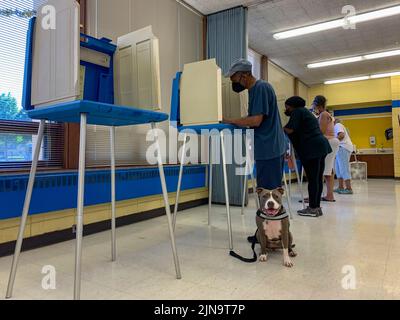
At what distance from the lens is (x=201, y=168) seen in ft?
13.5

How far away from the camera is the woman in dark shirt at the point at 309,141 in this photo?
3076 mm

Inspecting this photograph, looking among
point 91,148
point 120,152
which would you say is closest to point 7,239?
point 91,148

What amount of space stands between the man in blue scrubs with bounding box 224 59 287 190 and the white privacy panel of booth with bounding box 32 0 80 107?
1049mm

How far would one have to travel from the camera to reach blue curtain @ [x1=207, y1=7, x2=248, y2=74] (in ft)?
13.3

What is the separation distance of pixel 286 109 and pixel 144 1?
201 centimetres

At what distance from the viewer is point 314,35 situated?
17.4ft

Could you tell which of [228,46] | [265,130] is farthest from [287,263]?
[228,46]

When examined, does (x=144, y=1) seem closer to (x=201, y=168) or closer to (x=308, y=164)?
(x=201, y=168)

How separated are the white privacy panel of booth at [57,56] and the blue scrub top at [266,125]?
46.3 inches

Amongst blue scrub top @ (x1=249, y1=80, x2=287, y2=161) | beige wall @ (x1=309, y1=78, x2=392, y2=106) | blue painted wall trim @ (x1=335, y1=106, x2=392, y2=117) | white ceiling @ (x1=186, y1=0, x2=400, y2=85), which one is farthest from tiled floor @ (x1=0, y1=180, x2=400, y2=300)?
blue painted wall trim @ (x1=335, y1=106, x2=392, y2=117)

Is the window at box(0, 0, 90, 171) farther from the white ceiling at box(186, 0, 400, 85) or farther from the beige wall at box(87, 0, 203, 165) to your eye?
the white ceiling at box(186, 0, 400, 85)

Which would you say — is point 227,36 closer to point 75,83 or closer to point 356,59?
point 75,83

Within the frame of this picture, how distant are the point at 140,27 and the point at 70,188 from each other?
197 cm

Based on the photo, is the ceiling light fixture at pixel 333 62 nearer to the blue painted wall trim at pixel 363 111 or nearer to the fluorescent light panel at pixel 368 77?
the fluorescent light panel at pixel 368 77
